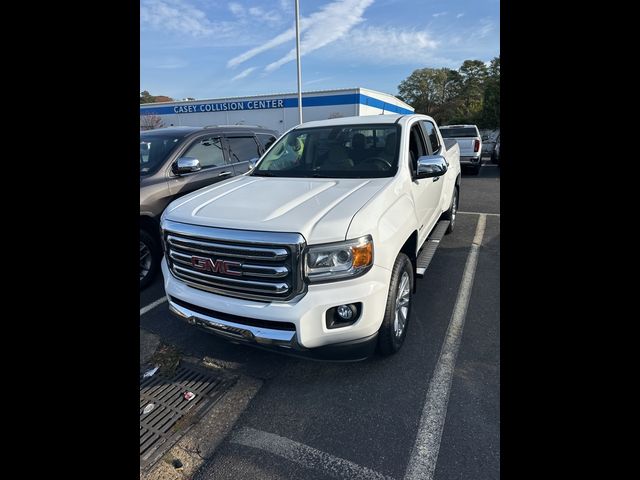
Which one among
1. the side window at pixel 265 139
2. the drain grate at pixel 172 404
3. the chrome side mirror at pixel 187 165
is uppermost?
the side window at pixel 265 139

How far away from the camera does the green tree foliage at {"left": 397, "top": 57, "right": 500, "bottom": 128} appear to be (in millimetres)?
49941

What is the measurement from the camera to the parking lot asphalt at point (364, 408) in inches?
82.0

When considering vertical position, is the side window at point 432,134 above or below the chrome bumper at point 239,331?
above

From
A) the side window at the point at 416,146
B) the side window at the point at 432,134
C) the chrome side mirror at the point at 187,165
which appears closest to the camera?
the side window at the point at 416,146

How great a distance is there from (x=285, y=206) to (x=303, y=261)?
56 cm

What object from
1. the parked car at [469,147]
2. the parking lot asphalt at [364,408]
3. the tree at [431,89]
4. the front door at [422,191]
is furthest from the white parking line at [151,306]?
the tree at [431,89]

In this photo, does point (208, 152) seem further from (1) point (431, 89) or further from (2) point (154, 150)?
(1) point (431, 89)

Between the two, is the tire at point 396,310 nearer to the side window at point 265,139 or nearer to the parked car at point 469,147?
the side window at point 265,139

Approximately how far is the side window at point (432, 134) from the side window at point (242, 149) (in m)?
2.97
